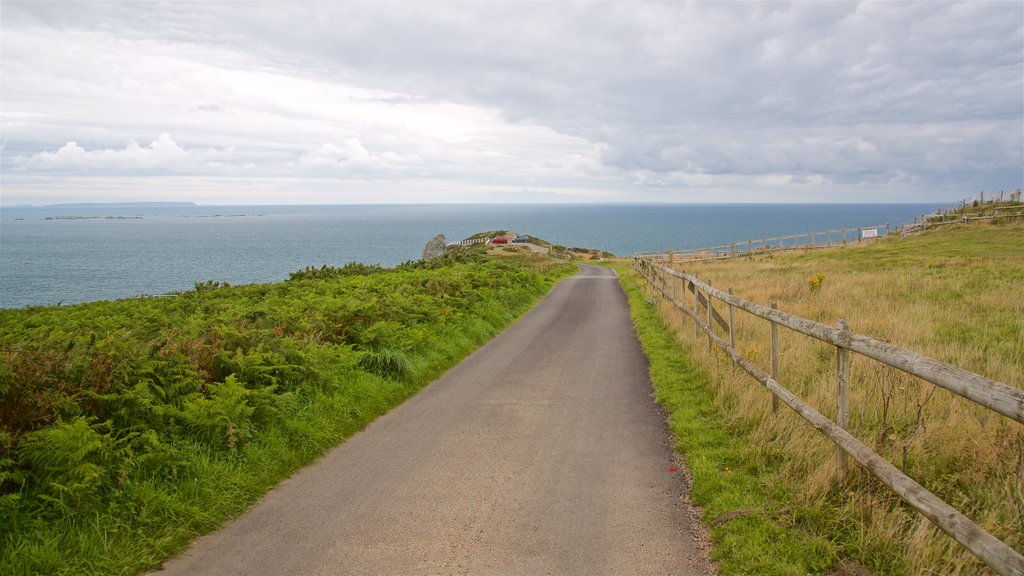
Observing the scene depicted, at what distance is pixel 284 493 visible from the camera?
585 cm

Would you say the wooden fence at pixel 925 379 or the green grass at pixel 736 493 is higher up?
the wooden fence at pixel 925 379

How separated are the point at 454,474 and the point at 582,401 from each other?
339cm

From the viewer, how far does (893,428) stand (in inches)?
227

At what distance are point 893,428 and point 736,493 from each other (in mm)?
1823

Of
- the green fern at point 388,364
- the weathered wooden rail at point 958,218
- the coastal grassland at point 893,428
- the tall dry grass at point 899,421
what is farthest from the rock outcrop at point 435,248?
the green fern at point 388,364

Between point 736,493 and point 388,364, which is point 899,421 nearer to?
point 736,493

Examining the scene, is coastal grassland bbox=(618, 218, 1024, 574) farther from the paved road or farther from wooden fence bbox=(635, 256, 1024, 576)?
the paved road

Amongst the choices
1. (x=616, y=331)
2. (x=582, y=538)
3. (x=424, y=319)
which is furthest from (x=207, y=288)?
(x=582, y=538)

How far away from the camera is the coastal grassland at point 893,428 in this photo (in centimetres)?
424

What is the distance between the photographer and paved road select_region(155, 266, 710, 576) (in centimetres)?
453

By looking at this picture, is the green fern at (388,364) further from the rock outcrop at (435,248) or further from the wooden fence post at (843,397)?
the rock outcrop at (435,248)

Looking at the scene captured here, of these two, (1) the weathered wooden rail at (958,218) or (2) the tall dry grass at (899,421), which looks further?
(1) the weathered wooden rail at (958,218)

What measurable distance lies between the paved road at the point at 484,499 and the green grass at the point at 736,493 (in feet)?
0.82

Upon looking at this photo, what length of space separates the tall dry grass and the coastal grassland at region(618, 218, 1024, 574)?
14mm
